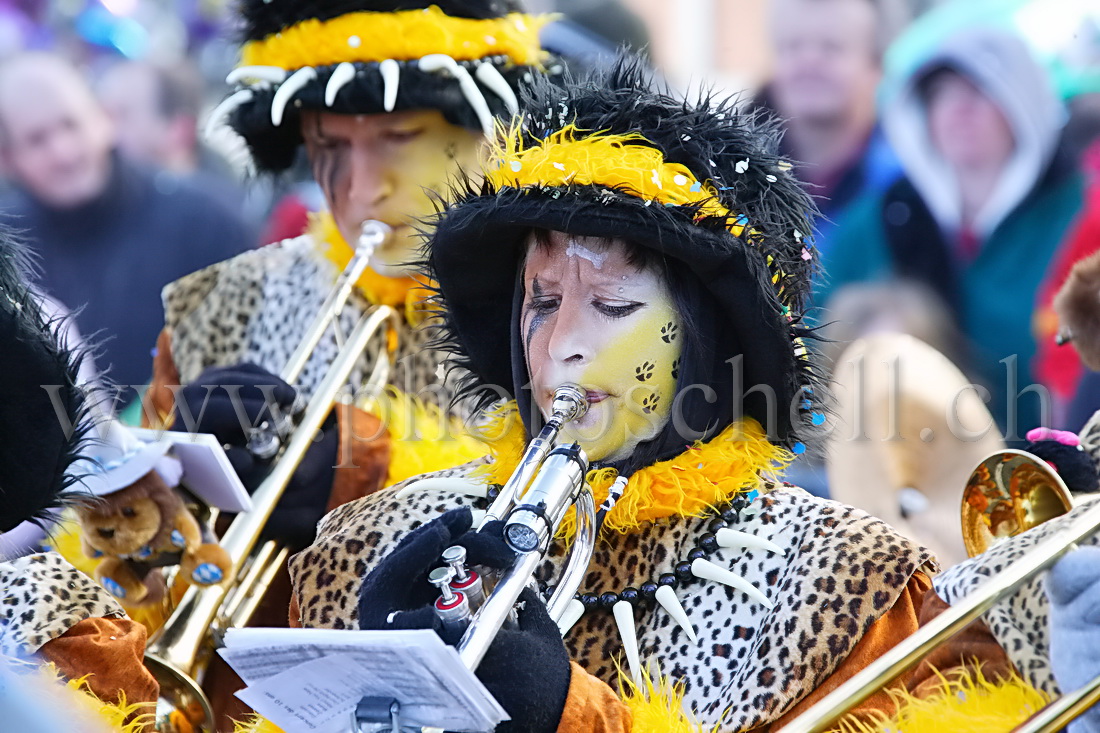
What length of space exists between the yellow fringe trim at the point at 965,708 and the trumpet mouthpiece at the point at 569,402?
0.64 metres

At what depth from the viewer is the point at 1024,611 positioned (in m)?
2.13

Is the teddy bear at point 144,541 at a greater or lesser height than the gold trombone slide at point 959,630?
lesser

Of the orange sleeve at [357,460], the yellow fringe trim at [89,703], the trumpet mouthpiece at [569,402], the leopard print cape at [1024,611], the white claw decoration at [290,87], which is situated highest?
the white claw decoration at [290,87]

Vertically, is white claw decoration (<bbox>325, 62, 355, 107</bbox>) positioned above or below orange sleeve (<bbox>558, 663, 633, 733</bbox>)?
above

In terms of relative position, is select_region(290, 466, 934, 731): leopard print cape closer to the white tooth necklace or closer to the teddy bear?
the white tooth necklace

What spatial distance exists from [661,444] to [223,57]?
17.6 ft

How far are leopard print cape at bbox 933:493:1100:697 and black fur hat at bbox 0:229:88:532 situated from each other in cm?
147

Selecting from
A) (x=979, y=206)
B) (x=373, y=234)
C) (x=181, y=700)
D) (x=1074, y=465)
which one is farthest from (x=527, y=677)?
(x=979, y=206)

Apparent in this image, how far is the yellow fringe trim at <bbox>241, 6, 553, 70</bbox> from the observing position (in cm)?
362

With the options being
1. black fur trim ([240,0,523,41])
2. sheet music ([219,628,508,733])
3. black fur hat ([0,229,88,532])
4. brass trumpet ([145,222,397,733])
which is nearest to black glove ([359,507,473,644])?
sheet music ([219,628,508,733])

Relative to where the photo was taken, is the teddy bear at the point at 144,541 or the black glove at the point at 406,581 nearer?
the black glove at the point at 406,581

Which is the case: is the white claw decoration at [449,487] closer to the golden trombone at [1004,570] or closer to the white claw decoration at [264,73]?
the golden trombone at [1004,570]

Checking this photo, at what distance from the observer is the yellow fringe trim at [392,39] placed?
3.62 metres

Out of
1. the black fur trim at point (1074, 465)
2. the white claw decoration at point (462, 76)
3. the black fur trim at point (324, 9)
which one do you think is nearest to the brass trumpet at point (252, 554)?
the white claw decoration at point (462, 76)
